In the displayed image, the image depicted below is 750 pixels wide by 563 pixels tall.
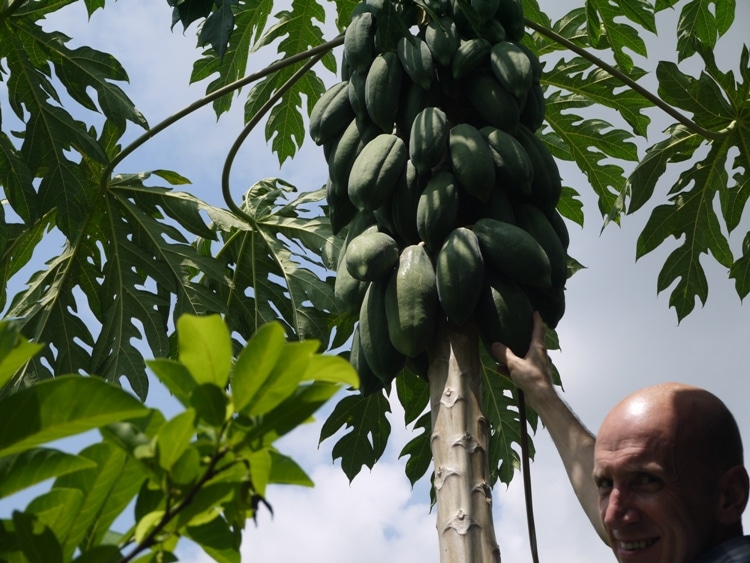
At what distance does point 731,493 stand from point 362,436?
7.58 ft

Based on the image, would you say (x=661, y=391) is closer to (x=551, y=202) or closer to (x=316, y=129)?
(x=551, y=202)

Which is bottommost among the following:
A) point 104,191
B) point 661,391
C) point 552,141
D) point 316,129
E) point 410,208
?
point 661,391

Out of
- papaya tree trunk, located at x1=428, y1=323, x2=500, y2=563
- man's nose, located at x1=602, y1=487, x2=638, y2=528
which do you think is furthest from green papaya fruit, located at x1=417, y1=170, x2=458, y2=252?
man's nose, located at x1=602, y1=487, x2=638, y2=528

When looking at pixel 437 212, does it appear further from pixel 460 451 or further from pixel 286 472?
pixel 286 472

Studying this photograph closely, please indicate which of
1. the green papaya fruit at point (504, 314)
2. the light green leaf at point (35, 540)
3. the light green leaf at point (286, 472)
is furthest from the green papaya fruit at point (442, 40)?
the light green leaf at point (35, 540)

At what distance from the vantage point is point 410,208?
8.84 ft

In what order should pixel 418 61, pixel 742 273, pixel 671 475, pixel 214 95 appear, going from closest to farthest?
pixel 671 475
pixel 418 61
pixel 214 95
pixel 742 273

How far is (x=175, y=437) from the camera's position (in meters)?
0.86

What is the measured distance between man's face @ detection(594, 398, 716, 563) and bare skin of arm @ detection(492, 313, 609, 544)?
0.39m

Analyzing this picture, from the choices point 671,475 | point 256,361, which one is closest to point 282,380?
point 256,361

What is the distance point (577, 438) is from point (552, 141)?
2.21m

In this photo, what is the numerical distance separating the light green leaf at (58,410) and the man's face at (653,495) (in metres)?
1.43

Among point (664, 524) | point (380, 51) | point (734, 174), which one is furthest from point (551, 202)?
point (734, 174)

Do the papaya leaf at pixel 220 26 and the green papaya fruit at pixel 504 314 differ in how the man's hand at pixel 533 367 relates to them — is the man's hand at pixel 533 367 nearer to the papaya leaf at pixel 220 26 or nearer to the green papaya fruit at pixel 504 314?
the green papaya fruit at pixel 504 314
